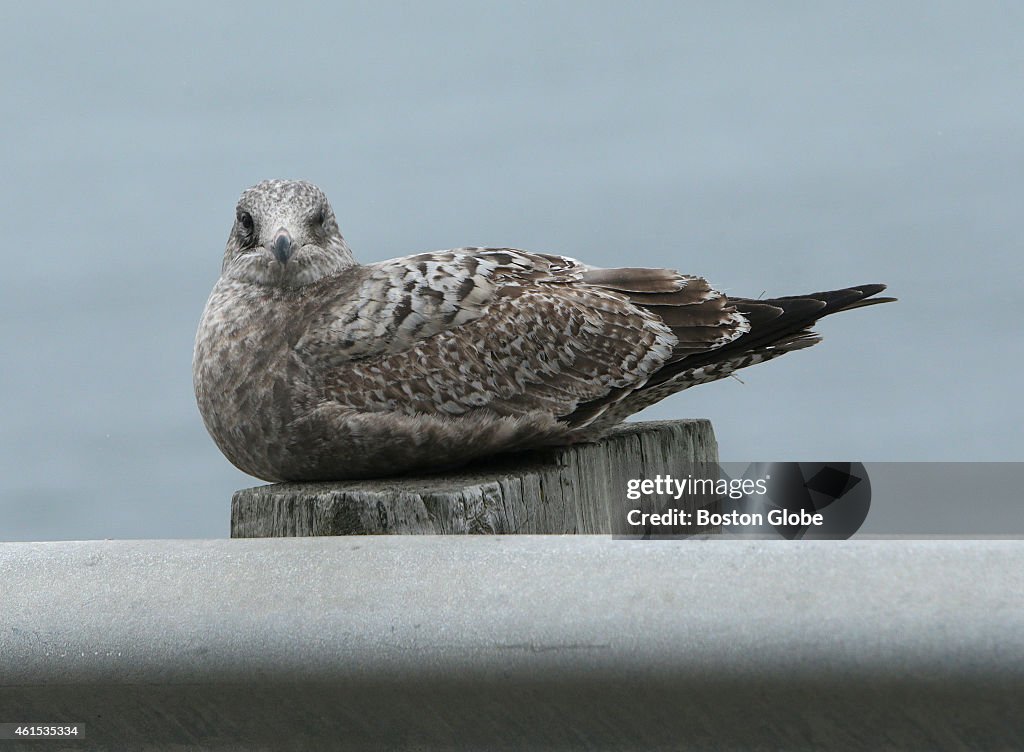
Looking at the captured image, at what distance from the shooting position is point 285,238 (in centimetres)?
522

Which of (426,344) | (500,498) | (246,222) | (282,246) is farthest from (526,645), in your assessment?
(246,222)

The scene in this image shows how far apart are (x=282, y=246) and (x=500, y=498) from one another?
1.61 metres

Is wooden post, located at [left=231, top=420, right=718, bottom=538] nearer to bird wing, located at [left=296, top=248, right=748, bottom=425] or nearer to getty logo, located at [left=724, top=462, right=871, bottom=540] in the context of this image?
bird wing, located at [left=296, top=248, right=748, bottom=425]

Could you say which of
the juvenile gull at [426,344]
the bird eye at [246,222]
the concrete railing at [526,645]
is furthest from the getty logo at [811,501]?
the bird eye at [246,222]

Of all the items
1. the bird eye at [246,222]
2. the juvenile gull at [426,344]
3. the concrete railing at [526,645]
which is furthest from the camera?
the bird eye at [246,222]

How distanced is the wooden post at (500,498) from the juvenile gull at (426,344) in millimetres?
157

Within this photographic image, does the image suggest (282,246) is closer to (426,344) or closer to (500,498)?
(426,344)

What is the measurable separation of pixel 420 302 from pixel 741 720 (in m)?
2.89

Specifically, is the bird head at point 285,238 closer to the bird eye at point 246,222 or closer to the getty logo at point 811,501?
the bird eye at point 246,222

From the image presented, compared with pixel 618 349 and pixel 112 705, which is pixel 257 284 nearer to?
pixel 618 349

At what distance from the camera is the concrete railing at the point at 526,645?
2.33m

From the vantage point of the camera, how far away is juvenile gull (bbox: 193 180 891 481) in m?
4.78

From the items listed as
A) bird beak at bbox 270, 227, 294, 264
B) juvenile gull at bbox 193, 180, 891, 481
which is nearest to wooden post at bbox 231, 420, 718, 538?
juvenile gull at bbox 193, 180, 891, 481

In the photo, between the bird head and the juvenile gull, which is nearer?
the juvenile gull
